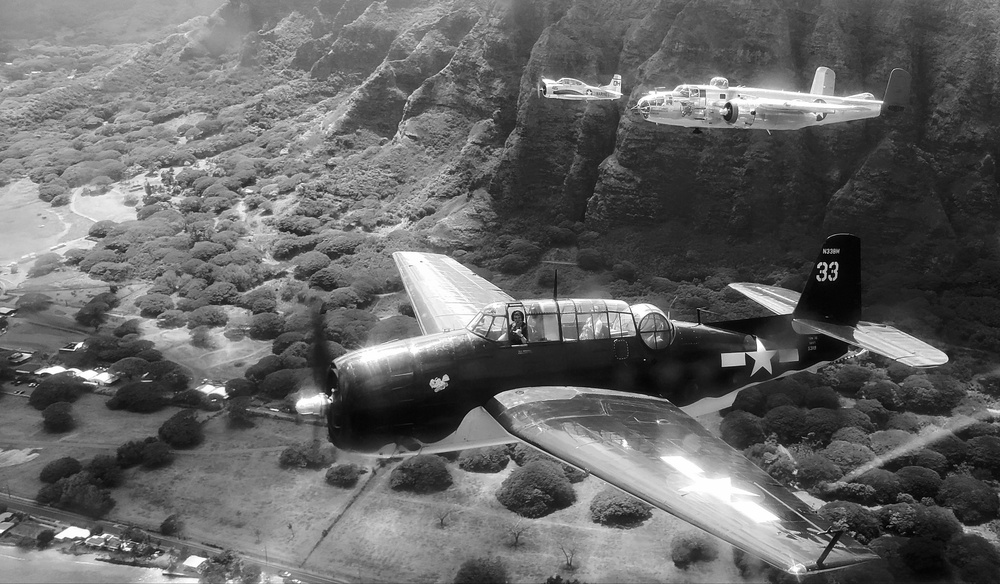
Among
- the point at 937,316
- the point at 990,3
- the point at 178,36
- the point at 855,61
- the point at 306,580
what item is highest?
the point at 178,36

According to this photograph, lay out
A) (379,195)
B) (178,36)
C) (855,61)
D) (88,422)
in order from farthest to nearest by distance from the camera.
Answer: (178,36), (379,195), (855,61), (88,422)

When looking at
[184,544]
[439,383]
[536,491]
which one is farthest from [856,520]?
[184,544]

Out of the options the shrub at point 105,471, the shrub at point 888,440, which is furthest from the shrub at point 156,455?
the shrub at point 888,440

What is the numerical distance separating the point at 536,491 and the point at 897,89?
18.2 metres

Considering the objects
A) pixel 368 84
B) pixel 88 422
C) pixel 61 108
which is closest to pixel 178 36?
pixel 61 108

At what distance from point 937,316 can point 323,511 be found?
30.0 meters

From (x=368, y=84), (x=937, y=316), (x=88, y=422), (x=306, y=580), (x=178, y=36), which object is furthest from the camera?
(x=178, y=36)

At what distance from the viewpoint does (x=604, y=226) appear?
43.2m

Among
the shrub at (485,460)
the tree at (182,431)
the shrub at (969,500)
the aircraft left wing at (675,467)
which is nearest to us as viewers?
the aircraft left wing at (675,467)

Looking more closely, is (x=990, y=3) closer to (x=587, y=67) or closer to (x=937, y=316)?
(x=937, y=316)

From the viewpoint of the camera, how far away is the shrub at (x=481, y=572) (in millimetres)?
20031

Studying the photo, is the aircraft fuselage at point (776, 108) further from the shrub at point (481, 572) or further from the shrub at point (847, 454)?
the shrub at point (481, 572)

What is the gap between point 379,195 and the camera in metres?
52.6

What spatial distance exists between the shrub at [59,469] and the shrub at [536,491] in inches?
666
